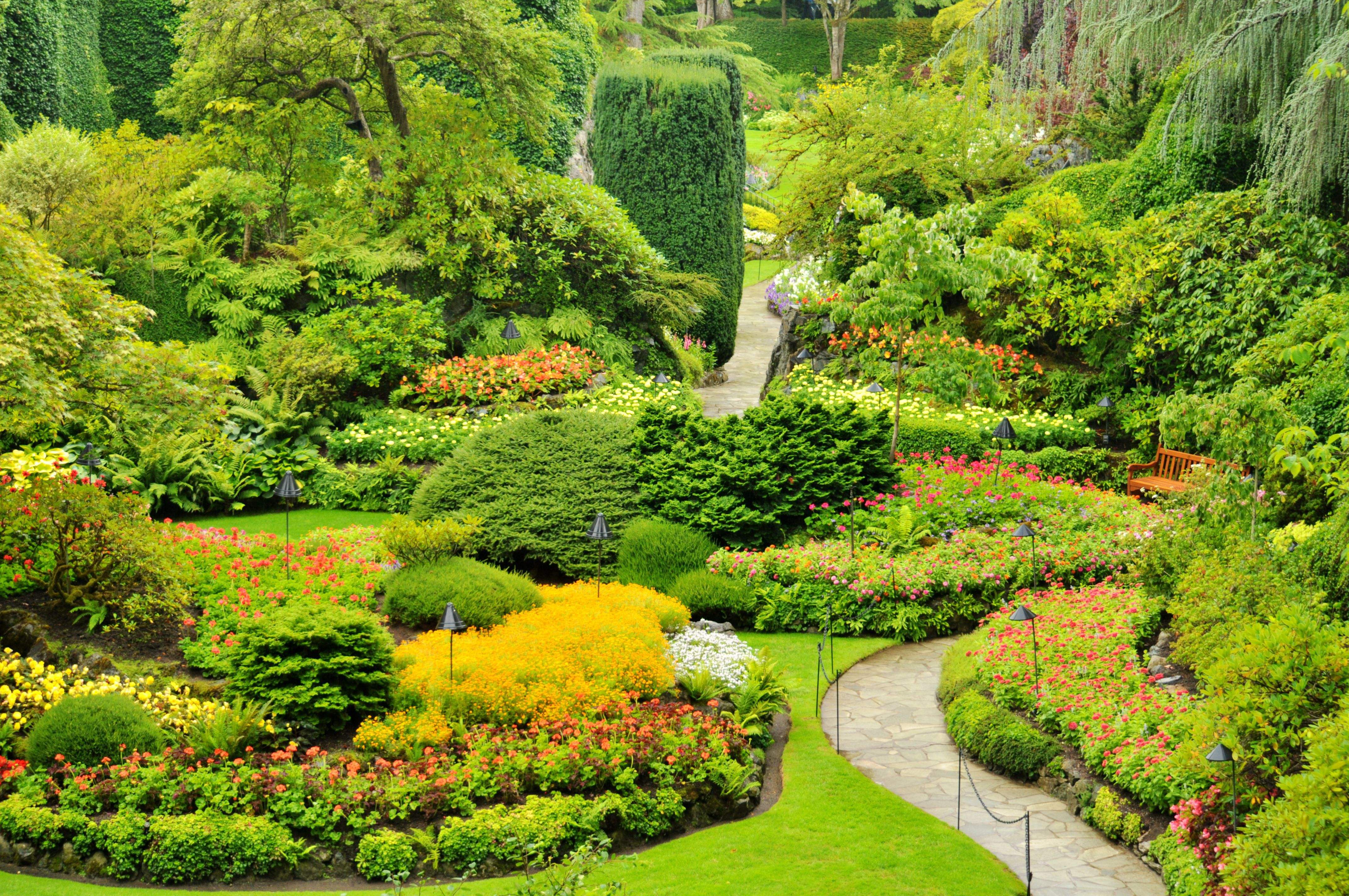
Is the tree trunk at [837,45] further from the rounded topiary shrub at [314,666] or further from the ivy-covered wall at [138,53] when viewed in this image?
the rounded topiary shrub at [314,666]

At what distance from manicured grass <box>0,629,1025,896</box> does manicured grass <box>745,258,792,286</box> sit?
2846cm

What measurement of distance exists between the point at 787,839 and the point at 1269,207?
11.7 metres

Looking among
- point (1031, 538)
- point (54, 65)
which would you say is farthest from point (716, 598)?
point (54, 65)

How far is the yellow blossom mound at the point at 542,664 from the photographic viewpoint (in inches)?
332

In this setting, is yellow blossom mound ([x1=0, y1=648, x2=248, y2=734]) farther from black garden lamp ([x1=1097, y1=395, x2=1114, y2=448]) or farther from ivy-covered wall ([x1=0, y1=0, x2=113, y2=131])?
ivy-covered wall ([x1=0, y1=0, x2=113, y2=131])

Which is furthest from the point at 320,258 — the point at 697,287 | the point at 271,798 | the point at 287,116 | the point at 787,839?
the point at 787,839

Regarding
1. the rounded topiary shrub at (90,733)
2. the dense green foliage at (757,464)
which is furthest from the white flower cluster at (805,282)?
the rounded topiary shrub at (90,733)

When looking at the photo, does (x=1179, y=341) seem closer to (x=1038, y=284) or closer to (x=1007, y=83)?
(x=1038, y=284)

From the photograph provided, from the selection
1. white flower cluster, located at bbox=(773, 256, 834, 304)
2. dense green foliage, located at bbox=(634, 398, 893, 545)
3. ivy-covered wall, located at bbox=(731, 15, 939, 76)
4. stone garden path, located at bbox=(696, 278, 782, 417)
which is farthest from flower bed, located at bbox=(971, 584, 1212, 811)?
ivy-covered wall, located at bbox=(731, 15, 939, 76)

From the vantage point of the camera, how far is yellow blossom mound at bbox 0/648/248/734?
7.95 metres

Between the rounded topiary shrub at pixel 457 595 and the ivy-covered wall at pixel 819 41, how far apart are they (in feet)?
118

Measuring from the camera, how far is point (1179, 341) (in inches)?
613

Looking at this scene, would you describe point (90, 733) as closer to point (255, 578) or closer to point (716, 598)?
point (255, 578)

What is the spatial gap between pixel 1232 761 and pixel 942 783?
255cm
